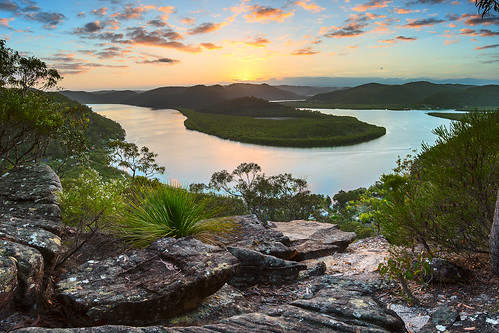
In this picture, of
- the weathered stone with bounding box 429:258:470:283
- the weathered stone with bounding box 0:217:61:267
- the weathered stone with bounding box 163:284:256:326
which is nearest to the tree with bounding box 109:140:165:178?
the weathered stone with bounding box 0:217:61:267

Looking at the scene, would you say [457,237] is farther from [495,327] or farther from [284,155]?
[284,155]

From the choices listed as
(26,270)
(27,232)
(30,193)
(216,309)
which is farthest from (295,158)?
(26,270)

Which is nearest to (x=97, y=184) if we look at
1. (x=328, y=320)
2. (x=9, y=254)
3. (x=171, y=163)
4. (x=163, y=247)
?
(x=163, y=247)

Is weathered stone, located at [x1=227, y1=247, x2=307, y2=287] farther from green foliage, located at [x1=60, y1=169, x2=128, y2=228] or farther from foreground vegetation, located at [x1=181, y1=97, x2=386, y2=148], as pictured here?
foreground vegetation, located at [x1=181, y1=97, x2=386, y2=148]

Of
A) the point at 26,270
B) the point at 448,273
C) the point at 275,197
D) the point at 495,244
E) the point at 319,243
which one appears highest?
the point at 26,270

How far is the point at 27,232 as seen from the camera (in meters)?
4.40

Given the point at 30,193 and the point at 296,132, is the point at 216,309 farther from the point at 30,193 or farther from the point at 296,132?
the point at 296,132

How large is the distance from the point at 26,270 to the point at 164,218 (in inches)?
110

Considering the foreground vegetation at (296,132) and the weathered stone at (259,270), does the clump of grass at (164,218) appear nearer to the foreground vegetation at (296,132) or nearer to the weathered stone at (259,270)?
the weathered stone at (259,270)

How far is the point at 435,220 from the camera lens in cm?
635

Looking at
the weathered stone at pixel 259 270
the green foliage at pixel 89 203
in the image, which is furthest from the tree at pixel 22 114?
the weathered stone at pixel 259 270

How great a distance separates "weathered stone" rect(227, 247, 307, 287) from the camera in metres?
5.78

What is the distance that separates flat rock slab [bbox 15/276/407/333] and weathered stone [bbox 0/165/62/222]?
121 inches

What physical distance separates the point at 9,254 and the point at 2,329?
76 centimetres
